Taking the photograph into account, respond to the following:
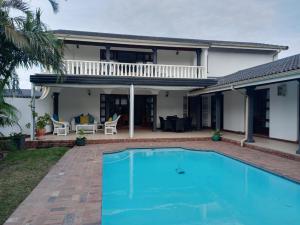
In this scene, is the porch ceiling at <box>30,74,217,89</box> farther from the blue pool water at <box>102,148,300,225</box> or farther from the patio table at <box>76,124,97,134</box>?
the blue pool water at <box>102,148,300,225</box>

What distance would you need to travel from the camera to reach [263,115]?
1290cm

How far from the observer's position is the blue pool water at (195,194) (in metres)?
4.58

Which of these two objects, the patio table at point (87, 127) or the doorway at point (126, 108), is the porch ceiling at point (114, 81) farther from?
the doorway at point (126, 108)

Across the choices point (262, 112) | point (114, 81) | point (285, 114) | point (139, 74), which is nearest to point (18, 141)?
point (114, 81)

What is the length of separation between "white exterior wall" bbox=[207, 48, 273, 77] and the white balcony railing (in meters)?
3.18

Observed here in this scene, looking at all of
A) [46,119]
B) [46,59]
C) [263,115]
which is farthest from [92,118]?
[263,115]

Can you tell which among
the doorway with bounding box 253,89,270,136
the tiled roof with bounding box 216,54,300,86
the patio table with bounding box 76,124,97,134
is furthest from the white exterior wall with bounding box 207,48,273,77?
the patio table with bounding box 76,124,97,134

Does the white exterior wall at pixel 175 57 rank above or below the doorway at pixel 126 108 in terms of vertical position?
above

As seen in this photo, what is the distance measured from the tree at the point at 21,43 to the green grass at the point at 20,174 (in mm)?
1397

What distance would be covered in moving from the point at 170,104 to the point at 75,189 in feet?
42.6

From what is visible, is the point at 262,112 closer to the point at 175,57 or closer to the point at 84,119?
the point at 175,57

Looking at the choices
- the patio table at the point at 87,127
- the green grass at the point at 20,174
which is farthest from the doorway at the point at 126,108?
the green grass at the point at 20,174

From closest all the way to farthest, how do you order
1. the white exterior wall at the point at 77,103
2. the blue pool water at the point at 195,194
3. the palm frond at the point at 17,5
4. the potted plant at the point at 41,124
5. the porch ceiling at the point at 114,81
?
the blue pool water at the point at 195,194, the palm frond at the point at 17,5, the potted plant at the point at 41,124, the porch ceiling at the point at 114,81, the white exterior wall at the point at 77,103

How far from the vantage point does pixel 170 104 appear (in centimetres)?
1758
